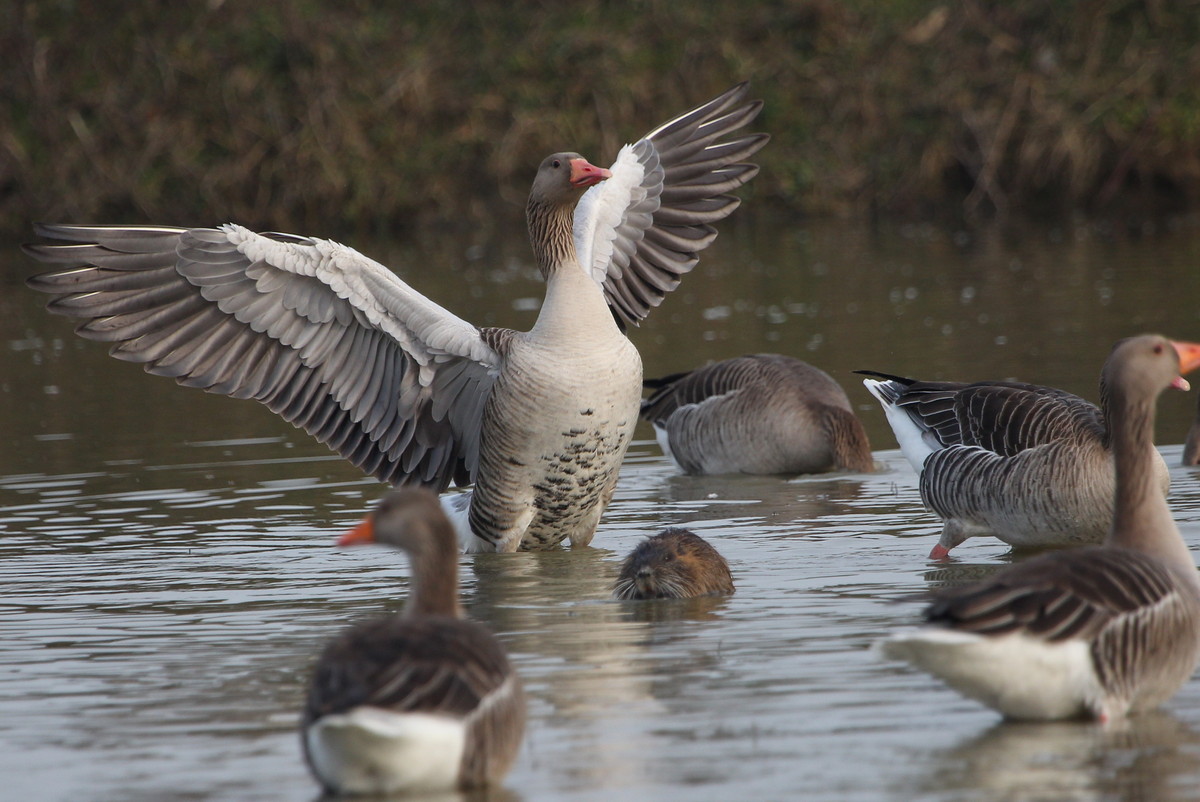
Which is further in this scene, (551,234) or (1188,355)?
(551,234)

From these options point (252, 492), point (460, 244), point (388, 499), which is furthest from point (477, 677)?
point (460, 244)

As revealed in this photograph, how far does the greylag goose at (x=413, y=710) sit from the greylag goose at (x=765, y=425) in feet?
21.0

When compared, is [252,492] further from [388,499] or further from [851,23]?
[851,23]

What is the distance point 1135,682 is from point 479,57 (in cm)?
2725

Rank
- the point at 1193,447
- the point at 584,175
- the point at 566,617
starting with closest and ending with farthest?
1. the point at 566,617
2. the point at 584,175
3. the point at 1193,447

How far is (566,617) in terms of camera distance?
7297 millimetres

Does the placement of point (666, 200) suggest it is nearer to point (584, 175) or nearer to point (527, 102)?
point (584, 175)

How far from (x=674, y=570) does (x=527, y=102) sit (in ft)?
78.5

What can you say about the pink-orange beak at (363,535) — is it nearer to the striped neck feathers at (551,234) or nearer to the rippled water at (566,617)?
the rippled water at (566,617)

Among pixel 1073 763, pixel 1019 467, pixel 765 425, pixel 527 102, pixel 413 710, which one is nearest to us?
pixel 413 710

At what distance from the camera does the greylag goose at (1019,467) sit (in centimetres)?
777

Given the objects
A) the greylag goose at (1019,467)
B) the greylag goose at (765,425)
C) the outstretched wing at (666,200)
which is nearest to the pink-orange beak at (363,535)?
the greylag goose at (1019,467)

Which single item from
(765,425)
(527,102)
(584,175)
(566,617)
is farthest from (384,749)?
(527,102)

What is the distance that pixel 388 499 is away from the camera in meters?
5.05
